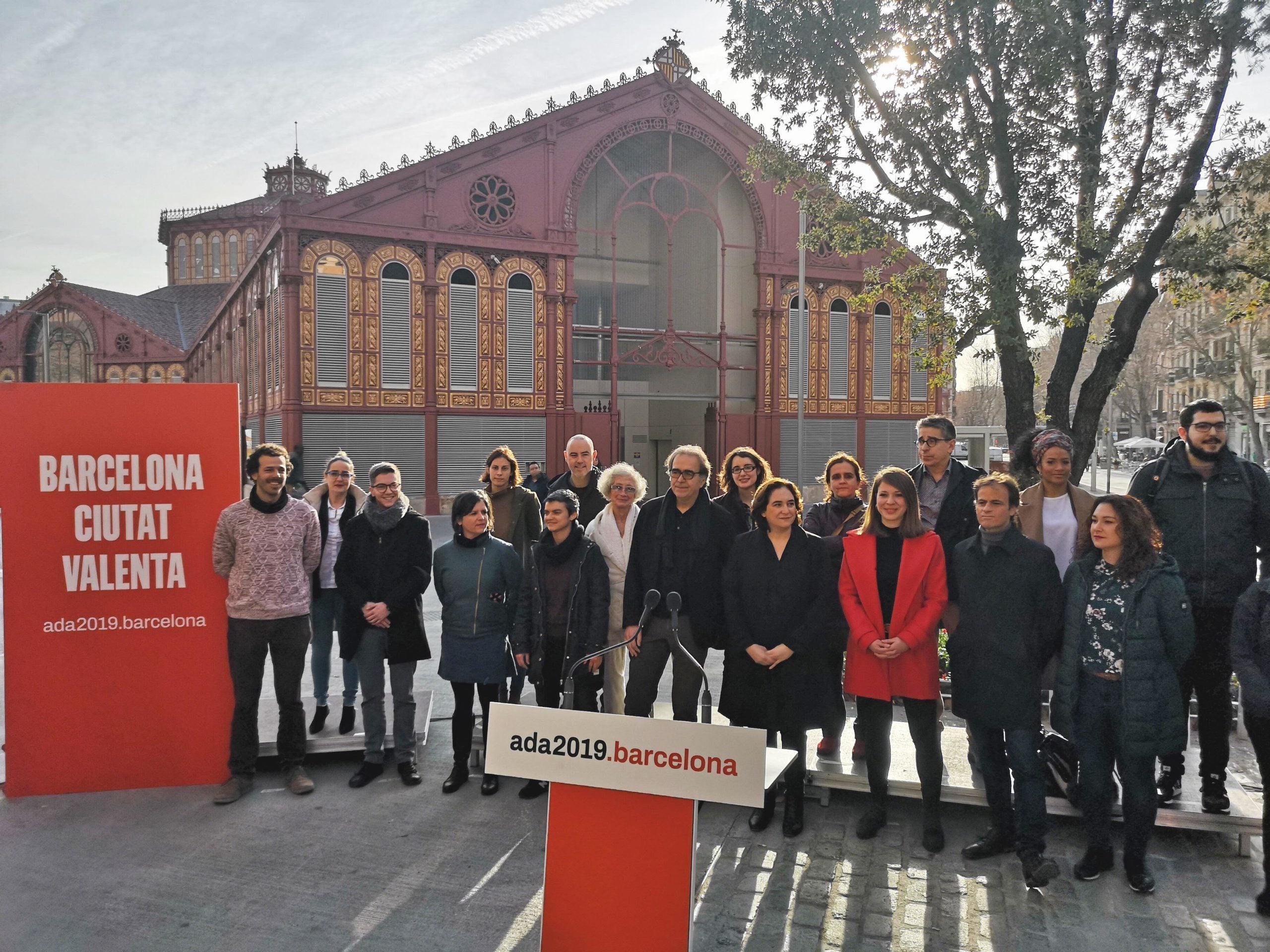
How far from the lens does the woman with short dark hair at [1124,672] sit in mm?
3734

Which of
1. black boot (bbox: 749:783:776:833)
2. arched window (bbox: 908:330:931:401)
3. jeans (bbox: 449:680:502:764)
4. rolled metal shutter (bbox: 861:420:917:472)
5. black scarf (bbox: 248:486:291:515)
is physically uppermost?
arched window (bbox: 908:330:931:401)

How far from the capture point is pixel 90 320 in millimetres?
44031

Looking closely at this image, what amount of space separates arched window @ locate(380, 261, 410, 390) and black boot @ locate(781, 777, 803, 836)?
18.1 metres

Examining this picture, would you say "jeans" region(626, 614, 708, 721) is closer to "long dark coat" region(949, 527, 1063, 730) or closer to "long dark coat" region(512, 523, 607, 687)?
"long dark coat" region(512, 523, 607, 687)

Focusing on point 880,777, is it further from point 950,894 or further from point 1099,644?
point 1099,644

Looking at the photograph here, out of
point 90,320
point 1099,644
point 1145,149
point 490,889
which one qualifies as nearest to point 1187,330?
Answer: point 1145,149

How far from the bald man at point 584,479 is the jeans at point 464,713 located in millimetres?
1454

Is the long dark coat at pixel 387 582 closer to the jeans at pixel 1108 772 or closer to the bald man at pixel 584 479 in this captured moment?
the bald man at pixel 584 479

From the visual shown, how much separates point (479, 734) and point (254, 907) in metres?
2.00

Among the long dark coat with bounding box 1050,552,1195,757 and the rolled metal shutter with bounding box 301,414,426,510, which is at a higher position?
the rolled metal shutter with bounding box 301,414,426,510

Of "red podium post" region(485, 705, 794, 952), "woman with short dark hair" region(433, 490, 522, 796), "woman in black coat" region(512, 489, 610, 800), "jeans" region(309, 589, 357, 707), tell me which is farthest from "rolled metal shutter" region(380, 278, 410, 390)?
"red podium post" region(485, 705, 794, 952)

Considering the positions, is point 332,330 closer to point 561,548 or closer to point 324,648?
point 324,648

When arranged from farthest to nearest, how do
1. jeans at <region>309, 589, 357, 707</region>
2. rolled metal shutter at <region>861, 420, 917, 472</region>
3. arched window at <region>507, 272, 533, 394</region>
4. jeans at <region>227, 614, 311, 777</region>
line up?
rolled metal shutter at <region>861, 420, 917, 472</region> → arched window at <region>507, 272, 533, 394</region> → jeans at <region>309, 589, 357, 707</region> → jeans at <region>227, 614, 311, 777</region>

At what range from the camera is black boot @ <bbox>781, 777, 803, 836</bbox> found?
14.6ft
